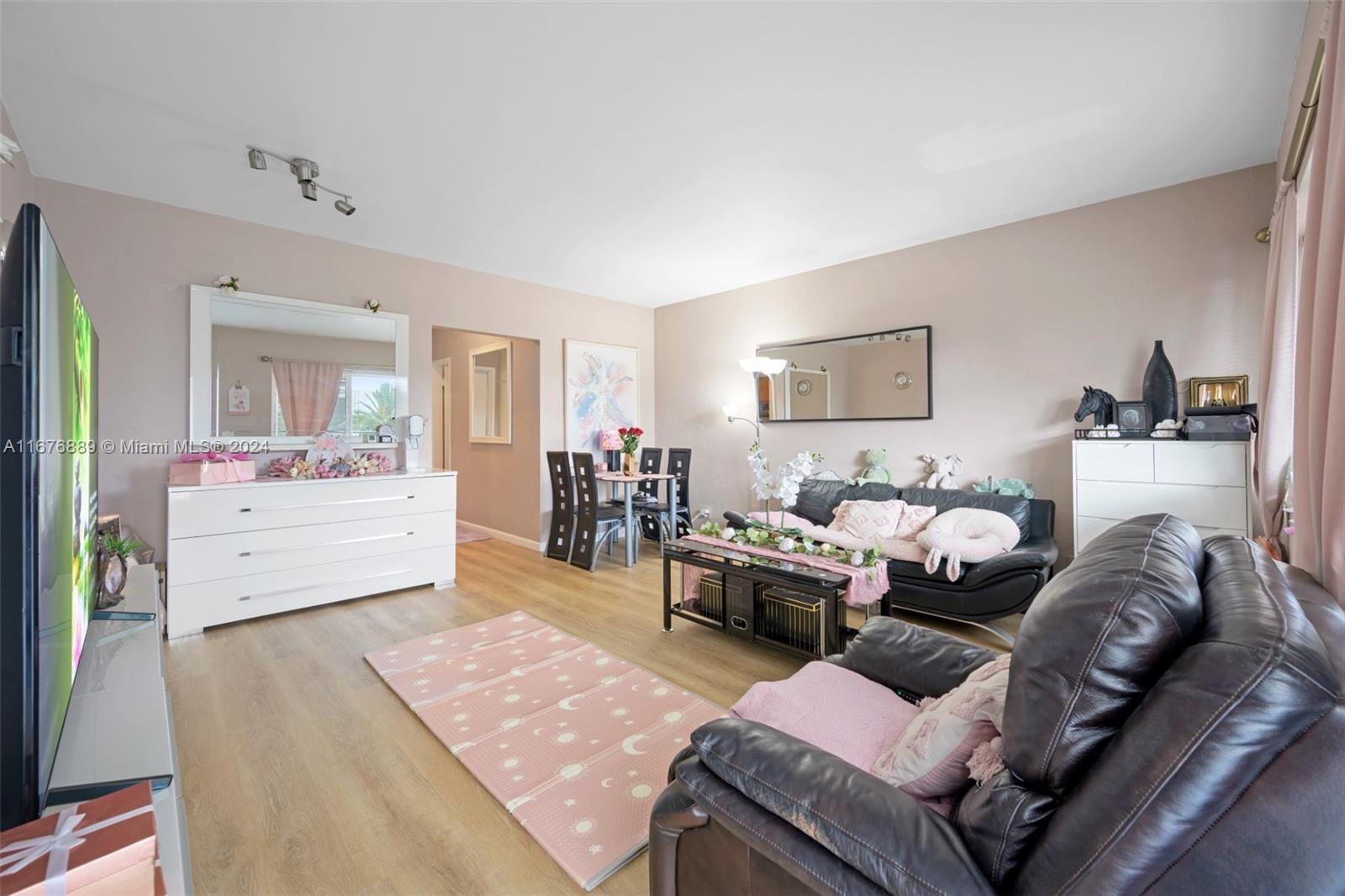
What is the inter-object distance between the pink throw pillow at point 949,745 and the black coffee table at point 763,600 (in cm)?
138

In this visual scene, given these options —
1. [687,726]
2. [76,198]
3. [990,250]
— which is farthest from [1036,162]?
[76,198]

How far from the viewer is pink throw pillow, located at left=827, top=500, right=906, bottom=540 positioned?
12.7ft

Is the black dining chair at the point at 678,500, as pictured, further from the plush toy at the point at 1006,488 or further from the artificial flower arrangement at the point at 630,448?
the plush toy at the point at 1006,488

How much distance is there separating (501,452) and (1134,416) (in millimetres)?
5487

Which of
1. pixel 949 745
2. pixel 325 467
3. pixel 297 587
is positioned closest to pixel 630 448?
pixel 325 467

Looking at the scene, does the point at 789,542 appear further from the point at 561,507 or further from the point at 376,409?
the point at 376,409

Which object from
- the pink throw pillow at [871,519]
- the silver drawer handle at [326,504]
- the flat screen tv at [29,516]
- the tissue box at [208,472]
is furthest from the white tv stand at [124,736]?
the pink throw pillow at [871,519]

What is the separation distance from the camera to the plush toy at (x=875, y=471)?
446cm

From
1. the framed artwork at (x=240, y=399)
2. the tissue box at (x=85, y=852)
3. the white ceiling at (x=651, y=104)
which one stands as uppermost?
the white ceiling at (x=651, y=104)

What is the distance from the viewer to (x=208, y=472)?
3.35m

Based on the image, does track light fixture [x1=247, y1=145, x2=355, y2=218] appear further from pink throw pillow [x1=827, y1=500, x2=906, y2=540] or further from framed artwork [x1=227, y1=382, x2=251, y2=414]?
pink throw pillow [x1=827, y1=500, x2=906, y2=540]

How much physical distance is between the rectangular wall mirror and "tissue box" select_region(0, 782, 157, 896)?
4559mm

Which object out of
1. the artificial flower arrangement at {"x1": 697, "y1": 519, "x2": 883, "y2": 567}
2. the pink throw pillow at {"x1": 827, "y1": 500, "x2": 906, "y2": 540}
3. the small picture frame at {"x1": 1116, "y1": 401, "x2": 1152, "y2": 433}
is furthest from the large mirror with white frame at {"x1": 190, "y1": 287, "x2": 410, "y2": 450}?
the small picture frame at {"x1": 1116, "y1": 401, "x2": 1152, "y2": 433}

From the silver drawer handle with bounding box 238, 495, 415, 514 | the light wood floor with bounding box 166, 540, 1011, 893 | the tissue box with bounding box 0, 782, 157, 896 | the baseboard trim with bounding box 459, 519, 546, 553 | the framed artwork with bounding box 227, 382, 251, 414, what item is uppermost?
the framed artwork with bounding box 227, 382, 251, 414
